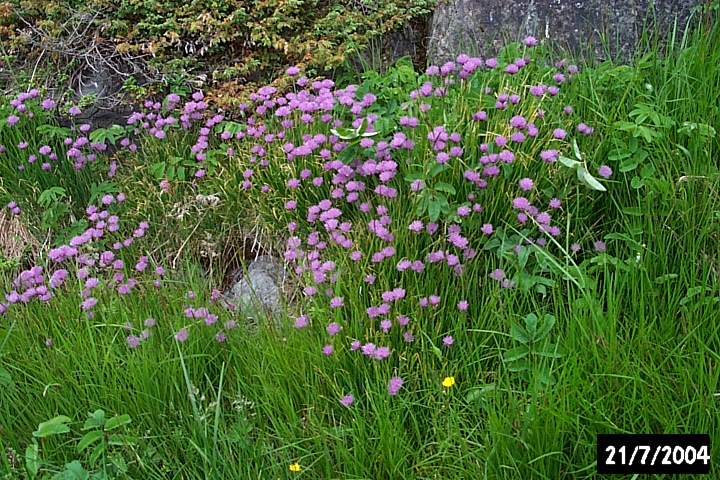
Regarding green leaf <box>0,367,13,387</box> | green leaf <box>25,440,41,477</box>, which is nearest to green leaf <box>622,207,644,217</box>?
green leaf <box>25,440,41,477</box>

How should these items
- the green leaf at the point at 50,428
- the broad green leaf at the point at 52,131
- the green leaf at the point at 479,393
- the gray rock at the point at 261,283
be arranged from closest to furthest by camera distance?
the green leaf at the point at 50,428
the green leaf at the point at 479,393
the gray rock at the point at 261,283
the broad green leaf at the point at 52,131

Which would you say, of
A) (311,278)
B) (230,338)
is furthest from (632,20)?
(230,338)

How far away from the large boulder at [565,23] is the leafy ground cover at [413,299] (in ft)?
1.37

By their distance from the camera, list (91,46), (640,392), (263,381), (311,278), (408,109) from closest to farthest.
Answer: (640,392) < (263,381) < (311,278) < (408,109) < (91,46)

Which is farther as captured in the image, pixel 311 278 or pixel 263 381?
pixel 311 278

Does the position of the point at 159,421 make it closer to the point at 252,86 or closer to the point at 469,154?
the point at 469,154

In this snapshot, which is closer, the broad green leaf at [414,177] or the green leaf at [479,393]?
the green leaf at [479,393]

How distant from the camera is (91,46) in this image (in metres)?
3.96

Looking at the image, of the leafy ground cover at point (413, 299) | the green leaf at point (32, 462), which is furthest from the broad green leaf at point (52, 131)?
the green leaf at point (32, 462)

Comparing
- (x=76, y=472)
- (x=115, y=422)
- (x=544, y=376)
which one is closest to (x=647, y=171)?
(x=544, y=376)

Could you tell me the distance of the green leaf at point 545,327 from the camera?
6.63 ft

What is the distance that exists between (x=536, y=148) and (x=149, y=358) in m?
1.53

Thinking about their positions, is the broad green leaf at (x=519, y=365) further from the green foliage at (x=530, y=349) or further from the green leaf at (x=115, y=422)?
the green leaf at (x=115, y=422)

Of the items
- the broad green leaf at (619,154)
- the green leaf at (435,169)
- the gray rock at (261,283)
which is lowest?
the gray rock at (261,283)
